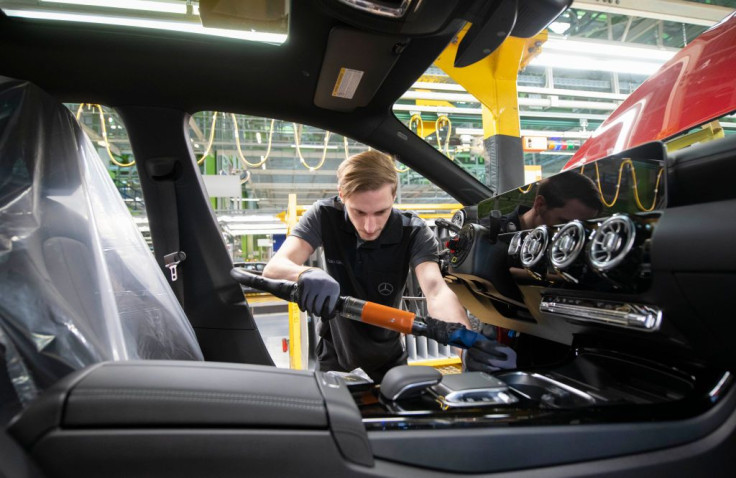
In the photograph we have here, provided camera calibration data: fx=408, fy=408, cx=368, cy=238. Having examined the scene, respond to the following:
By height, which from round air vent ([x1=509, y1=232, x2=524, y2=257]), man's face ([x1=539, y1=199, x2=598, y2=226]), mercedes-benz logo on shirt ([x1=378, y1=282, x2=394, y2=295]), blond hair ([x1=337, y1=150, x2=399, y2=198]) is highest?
blond hair ([x1=337, y1=150, x2=399, y2=198])

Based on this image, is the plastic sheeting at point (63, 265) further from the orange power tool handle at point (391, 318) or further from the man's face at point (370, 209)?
the man's face at point (370, 209)

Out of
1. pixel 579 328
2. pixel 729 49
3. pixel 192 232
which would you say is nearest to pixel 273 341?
pixel 192 232

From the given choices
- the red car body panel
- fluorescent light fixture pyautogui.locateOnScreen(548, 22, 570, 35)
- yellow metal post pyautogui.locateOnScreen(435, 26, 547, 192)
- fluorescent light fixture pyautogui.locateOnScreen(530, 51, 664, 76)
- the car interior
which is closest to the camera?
the car interior

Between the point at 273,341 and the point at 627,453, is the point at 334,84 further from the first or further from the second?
the point at 273,341

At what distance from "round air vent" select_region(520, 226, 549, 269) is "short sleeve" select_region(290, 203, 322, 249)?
0.98 m

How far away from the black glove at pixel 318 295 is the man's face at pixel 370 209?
0.40 m

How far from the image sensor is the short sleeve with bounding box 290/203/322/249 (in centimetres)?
181

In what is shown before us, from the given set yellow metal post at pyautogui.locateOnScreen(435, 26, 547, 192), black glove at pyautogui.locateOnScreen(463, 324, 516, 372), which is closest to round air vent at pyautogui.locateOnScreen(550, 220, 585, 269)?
black glove at pyautogui.locateOnScreen(463, 324, 516, 372)

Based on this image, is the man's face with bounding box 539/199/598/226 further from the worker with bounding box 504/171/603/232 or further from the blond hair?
the blond hair

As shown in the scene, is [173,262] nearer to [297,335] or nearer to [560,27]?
A: [297,335]

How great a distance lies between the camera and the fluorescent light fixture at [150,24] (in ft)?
3.89

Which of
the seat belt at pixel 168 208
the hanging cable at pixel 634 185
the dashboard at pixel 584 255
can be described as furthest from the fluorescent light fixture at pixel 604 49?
the seat belt at pixel 168 208

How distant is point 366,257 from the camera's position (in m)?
1.79

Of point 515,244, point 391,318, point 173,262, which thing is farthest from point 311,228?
point 515,244
